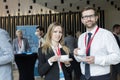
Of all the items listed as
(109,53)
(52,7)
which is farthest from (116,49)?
(52,7)

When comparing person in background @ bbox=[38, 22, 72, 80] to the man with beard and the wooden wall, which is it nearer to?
the man with beard

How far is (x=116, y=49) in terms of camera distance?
2.34 m

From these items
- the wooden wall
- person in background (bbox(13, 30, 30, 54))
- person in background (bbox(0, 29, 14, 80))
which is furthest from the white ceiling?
person in background (bbox(0, 29, 14, 80))

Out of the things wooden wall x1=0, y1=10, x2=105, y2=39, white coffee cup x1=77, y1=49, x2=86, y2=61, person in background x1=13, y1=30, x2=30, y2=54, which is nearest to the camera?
white coffee cup x1=77, y1=49, x2=86, y2=61

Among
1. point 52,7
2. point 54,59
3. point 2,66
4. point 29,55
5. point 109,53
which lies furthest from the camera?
point 52,7

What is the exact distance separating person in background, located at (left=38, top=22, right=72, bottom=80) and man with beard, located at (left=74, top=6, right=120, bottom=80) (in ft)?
0.89

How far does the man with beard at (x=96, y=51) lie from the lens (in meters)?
2.30

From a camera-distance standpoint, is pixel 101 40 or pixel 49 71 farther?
pixel 49 71

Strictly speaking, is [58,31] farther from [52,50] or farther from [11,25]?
[11,25]

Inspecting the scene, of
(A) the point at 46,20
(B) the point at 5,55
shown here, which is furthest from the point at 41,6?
(B) the point at 5,55

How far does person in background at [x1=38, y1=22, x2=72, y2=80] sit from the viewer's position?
2.59m

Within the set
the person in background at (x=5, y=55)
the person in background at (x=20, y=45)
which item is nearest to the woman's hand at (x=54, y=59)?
the person in background at (x=5, y=55)

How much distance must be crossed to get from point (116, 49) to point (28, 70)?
450 centimetres

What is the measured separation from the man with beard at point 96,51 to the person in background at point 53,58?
0.27 metres
